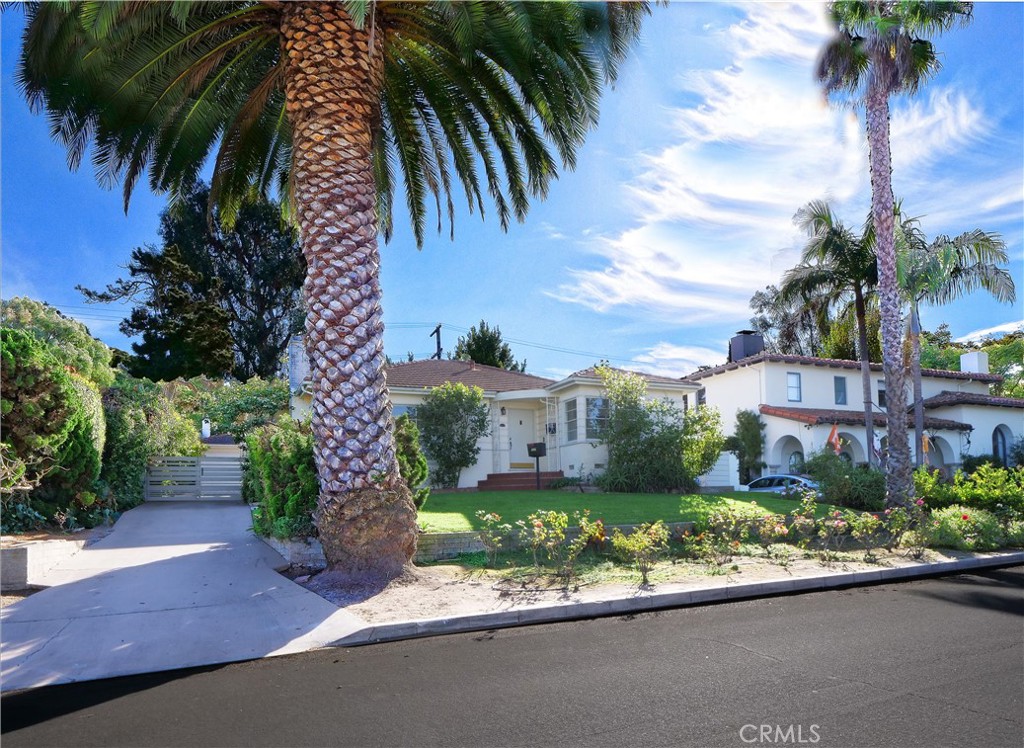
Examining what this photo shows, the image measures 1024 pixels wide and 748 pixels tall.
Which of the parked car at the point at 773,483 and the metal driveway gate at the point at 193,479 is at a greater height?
the metal driveway gate at the point at 193,479

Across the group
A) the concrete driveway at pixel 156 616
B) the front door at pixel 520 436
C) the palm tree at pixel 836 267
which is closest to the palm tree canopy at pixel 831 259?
the palm tree at pixel 836 267

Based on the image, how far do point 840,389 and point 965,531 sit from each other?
63.8 ft

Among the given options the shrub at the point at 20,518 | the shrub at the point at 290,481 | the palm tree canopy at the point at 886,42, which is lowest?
the shrub at the point at 20,518

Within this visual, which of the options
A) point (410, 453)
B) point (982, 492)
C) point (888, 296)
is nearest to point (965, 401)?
point (982, 492)

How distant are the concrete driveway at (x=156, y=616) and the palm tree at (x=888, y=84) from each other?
1317cm

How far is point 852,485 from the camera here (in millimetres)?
18219

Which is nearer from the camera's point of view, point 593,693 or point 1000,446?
point 593,693

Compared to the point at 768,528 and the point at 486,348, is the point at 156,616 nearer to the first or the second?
the point at 768,528

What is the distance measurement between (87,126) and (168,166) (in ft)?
4.17

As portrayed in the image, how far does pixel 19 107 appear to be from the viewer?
12.4m

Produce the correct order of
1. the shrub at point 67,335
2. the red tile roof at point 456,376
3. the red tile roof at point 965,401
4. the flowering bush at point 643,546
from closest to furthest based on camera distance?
the flowering bush at point 643,546, the shrub at point 67,335, the red tile roof at point 456,376, the red tile roof at point 965,401

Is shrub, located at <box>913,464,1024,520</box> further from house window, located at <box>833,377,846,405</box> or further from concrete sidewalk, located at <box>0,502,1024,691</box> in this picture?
house window, located at <box>833,377,846,405</box>

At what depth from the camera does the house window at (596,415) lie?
2255 cm

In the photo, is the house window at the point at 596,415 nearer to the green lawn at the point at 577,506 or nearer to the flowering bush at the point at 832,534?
the green lawn at the point at 577,506
